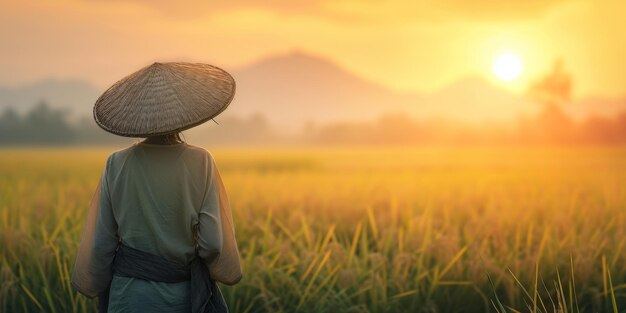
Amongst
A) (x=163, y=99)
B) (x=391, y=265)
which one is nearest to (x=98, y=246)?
(x=163, y=99)

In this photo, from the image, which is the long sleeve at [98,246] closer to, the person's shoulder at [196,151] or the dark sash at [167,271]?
the dark sash at [167,271]

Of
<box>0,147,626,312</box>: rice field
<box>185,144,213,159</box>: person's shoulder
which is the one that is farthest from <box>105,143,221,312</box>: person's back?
<box>0,147,626,312</box>: rice field

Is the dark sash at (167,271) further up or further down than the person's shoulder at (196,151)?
further down

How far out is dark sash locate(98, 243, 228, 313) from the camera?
7.67ft

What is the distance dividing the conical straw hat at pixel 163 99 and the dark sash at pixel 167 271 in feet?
1.60

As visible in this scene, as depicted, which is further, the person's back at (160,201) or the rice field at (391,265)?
the rice field at (391,265)

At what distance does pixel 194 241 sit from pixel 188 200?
182mm

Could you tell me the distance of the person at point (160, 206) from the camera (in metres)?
2.30

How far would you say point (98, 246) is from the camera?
2.39 m

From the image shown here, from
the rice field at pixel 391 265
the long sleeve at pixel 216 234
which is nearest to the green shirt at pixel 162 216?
the long sleeve at pixel 216 234

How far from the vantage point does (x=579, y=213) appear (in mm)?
6254

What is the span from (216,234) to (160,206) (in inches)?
9.5

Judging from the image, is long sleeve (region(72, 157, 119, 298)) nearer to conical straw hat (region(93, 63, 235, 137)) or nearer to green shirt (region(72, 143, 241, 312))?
green shirt (region(72, 143, 241, 312))

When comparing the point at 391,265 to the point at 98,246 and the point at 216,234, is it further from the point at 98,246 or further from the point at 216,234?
the point at 98,246
